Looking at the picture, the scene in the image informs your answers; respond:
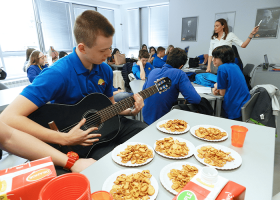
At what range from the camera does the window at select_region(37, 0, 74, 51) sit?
514cm

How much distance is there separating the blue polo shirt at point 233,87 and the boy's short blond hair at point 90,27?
1543 millimetres

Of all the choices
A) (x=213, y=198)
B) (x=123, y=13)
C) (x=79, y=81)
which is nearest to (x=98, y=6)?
(x=123, y=13)

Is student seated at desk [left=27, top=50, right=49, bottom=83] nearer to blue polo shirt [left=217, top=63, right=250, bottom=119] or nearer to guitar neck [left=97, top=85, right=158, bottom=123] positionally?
guitar neck [left=97, top=85, right=158, bottom=123]

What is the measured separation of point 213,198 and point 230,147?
0.60 meters

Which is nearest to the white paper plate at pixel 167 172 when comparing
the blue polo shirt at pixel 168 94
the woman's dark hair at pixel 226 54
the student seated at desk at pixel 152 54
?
the blue polo shirt at pixel 168 94

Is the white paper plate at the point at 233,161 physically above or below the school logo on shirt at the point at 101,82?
below

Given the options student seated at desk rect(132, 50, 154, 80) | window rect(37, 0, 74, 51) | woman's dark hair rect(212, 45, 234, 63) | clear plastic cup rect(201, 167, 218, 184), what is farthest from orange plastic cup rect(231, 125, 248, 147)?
window rect(37, 0, 74, 51)

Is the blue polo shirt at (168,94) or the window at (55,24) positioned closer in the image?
the blue polo shirt at (168,94)

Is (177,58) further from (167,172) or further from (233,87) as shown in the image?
(167,172)

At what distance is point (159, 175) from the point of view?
761mm

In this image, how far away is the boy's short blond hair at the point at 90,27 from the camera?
3.77 feet

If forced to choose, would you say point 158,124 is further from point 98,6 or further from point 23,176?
point 98,6

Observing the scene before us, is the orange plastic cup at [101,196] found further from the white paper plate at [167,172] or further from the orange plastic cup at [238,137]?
the orange plastic cup at [238,137]

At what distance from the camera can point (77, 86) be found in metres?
1.26
